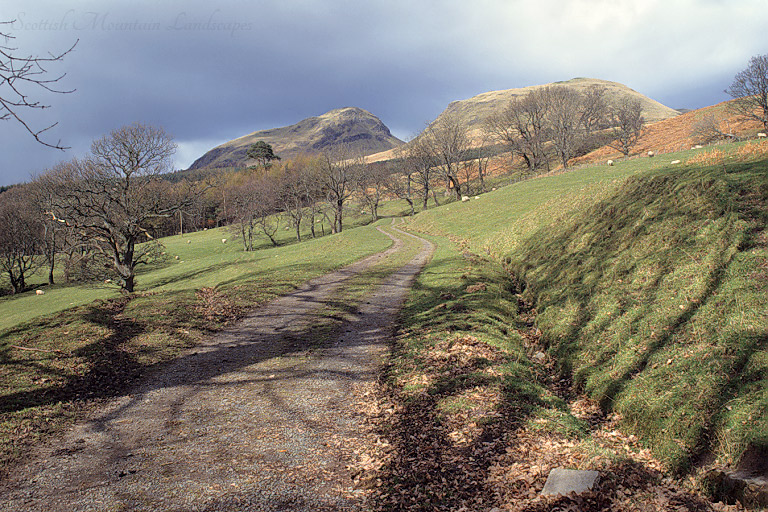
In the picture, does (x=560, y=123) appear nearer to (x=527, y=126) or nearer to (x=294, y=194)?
(x=527, y=126)

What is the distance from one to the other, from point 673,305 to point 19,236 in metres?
83.5

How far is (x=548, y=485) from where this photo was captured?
5.39 meters

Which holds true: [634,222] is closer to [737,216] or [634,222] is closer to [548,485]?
[737,216]

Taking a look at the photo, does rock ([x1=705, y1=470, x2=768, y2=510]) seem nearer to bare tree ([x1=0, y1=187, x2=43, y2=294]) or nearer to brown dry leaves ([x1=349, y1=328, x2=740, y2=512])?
brown dry leaves ([x1=349, y1=328, x2=740, y2=512])

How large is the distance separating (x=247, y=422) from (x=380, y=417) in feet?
8.84

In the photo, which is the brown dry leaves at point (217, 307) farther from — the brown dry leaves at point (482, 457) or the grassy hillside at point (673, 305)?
the grassy hillside at point (673, 305)

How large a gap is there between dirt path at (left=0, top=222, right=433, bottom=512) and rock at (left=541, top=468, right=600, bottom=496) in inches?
107

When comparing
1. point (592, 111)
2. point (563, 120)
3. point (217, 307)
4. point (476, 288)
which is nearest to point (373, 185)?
point (563, 120)

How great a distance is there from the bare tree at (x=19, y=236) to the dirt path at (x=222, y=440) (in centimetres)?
6552

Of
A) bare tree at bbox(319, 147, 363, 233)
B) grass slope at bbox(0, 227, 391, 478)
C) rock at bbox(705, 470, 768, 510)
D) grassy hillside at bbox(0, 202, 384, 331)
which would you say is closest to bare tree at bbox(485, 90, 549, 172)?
grassy hillside at bbox(0, 202, 384, 331)

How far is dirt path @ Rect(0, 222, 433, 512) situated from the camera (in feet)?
18.3

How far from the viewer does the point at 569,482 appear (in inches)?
211

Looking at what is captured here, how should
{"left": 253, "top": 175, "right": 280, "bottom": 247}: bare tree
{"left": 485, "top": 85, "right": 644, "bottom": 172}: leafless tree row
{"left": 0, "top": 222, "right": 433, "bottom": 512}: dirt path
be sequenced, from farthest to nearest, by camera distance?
{"left": 485, "top": 85, "right": 644, "bottom": 172}: leafless tree row
{"left": 253, "top": 175, "right": 280, "bottom": 247}: bare tree
{"left": 0, "top": 222, "right": 433, "bottom": 512}: dirt path

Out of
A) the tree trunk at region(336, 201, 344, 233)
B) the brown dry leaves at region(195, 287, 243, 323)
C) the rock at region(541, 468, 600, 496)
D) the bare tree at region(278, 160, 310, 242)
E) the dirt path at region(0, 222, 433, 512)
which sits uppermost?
the bare tree at region(278, 160, 310, 242)
